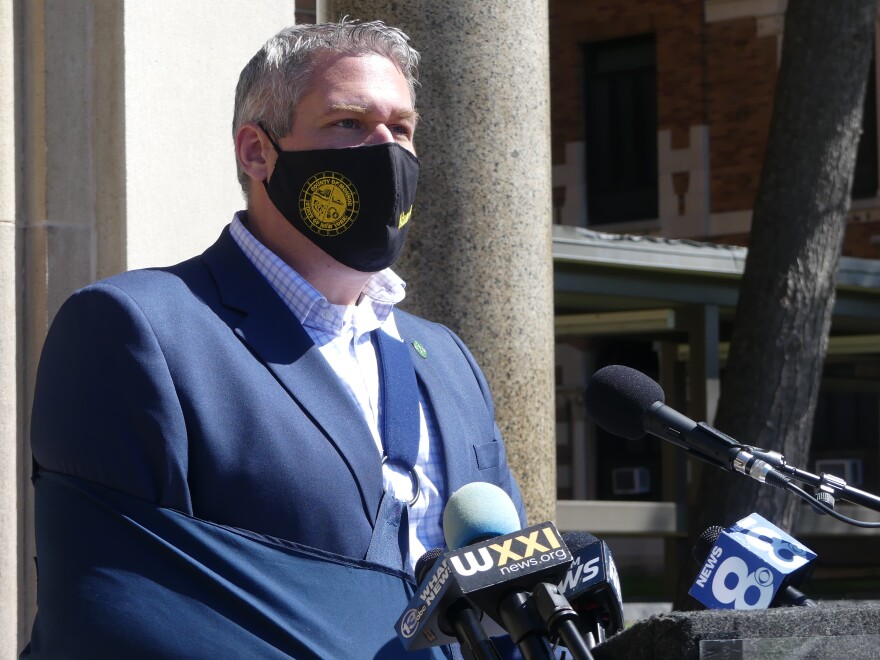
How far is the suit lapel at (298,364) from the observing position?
262cm

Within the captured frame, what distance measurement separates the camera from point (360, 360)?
9.39 feet

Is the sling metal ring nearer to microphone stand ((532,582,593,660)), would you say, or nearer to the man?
the man

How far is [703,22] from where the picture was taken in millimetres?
21328

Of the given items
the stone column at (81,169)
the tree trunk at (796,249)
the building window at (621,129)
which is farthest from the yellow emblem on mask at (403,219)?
the building window at (621,129)

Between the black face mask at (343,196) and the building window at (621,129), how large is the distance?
61.3 ft

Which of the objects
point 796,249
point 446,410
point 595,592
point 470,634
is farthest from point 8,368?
point 796,249

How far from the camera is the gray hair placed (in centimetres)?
289

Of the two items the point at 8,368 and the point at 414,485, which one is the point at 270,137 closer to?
the point at 414,485

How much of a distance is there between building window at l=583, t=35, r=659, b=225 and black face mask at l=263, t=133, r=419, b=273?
1869cm

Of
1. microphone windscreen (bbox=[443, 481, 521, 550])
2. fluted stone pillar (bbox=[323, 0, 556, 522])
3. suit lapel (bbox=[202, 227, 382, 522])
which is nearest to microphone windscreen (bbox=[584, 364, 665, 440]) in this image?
suit lapel (bbox=[202, 227, 382, 522])

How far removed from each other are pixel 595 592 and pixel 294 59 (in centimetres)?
127

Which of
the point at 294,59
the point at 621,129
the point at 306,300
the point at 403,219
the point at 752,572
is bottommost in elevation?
the point at 752,572

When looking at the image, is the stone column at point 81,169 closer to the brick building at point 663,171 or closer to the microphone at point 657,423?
the microphone at point 657,423

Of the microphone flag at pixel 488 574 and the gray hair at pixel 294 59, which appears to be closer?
the microphone flag at pixel 488 574
